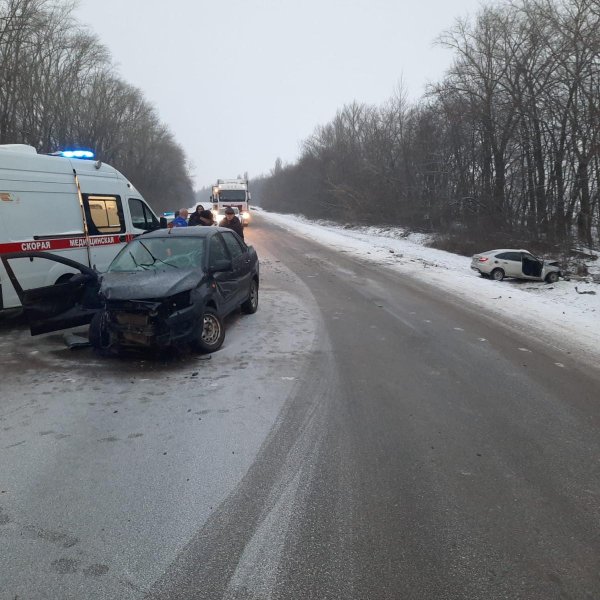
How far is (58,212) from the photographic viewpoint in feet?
25.7

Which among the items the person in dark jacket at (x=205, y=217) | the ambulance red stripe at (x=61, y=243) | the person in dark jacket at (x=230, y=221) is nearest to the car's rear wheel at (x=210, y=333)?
the ambulance red stripe at (x=61, y=243)

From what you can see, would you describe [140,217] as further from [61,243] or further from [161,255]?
[161,255]

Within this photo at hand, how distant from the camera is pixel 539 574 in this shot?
2465 mm

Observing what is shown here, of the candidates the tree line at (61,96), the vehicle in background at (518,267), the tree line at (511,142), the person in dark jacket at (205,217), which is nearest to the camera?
the person in dark jacket at (205,217)

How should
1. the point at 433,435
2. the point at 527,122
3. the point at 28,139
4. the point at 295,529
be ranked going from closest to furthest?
the point at 295,529
the point at 433,435
the point at 527,122
the point at 28,139

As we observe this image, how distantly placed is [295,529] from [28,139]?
39917mm

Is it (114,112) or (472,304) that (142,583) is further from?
(114,112)

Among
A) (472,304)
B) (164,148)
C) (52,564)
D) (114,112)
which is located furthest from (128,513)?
(164,148)

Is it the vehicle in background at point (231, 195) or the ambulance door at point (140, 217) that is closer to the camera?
the ambulance door at point (140, 217)

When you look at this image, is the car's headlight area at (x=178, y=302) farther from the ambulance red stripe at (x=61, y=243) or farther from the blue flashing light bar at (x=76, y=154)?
the blue flashing light bar at (x=76, y=154)

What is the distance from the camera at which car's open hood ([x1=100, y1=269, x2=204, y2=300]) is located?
18.4ft

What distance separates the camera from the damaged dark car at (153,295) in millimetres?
5574

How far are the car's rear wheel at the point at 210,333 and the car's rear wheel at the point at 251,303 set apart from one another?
194 cm

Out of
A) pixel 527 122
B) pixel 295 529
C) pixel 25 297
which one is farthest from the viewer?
pixel 527 122
